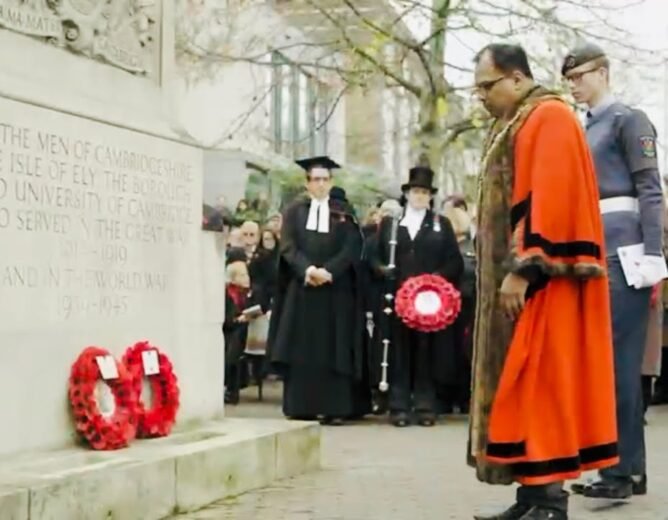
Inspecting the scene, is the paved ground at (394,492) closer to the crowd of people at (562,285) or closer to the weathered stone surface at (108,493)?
the weathered stone surface at (108,493)

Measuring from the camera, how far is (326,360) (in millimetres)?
12016

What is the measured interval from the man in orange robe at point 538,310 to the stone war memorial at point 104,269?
1.61m

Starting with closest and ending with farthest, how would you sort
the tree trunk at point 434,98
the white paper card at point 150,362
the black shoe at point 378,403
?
the white paper card at point 150,362
the black shoe at point 378,403
the tree trunk at point 434,98

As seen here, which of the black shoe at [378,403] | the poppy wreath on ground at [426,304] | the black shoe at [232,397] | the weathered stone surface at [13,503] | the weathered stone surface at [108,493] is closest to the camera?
the weathered stone surface at [13,503]

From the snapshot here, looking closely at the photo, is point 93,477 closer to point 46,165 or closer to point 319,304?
point 46,165

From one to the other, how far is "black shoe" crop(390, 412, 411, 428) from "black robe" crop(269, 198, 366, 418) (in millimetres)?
367

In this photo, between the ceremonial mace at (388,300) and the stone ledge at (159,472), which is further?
the ceremonial mace at (388,300)

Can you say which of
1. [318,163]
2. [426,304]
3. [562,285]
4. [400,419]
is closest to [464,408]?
[400,419]

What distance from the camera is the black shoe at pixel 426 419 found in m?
11.9

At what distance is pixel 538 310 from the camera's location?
589 centimetres

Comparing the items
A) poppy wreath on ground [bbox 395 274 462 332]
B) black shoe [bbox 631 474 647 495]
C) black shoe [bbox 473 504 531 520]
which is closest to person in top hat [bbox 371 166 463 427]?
poppy wreath on ground [bbox 395 274 462 332]

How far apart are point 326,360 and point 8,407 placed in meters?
5.82

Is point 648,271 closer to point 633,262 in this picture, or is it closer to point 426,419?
point 633,262

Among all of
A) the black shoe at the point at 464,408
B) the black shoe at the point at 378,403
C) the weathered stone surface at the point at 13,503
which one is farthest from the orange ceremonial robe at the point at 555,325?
the black shoe at the point at 464,408
